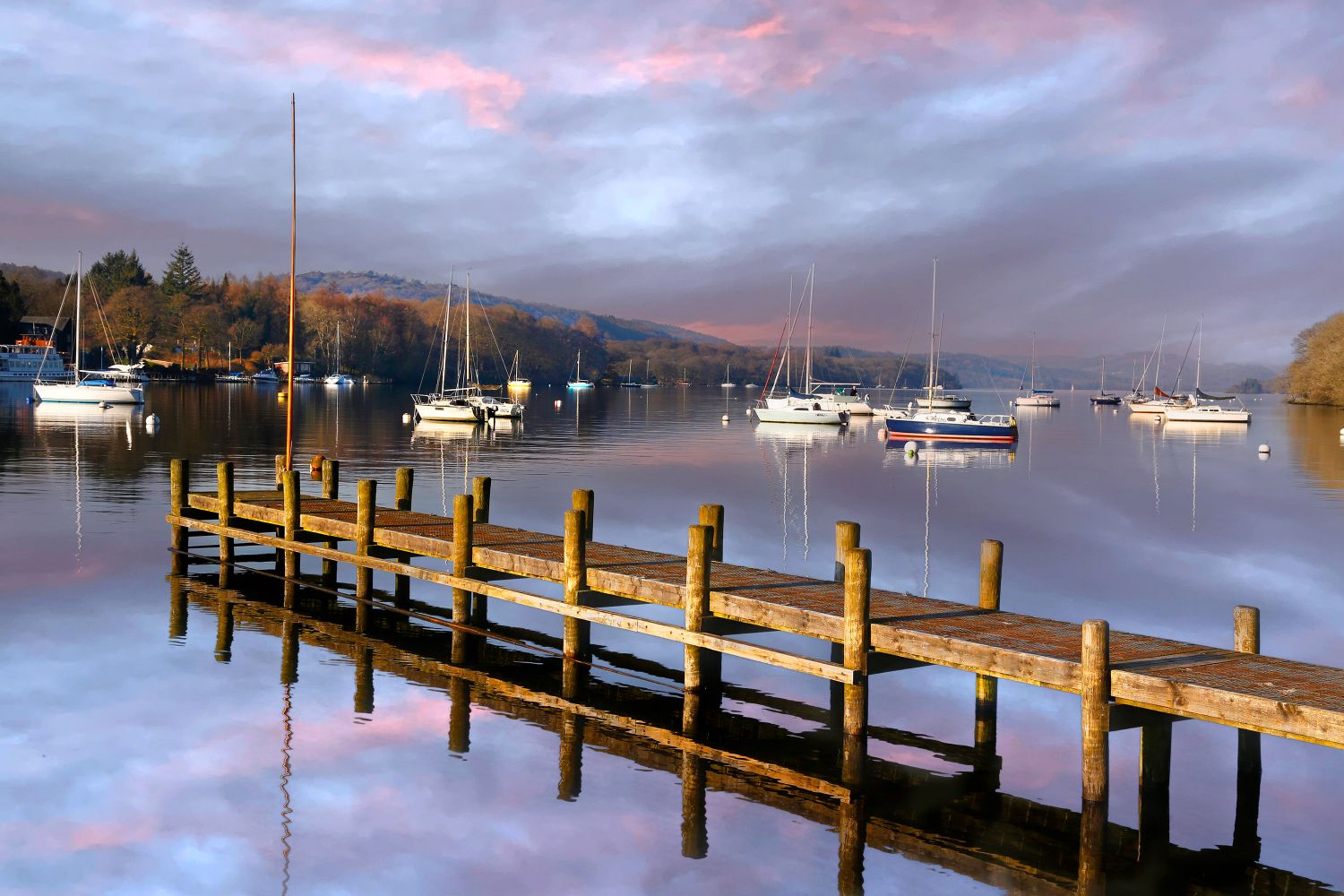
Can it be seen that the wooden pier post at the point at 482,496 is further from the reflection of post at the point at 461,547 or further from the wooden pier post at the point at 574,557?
the wooden pier post at the point at 574,557

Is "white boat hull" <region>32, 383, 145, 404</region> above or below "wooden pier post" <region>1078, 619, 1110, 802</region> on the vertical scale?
above

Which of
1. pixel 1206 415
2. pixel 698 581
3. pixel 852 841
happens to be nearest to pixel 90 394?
pixel 698 581

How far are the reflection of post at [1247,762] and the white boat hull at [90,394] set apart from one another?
359 ft

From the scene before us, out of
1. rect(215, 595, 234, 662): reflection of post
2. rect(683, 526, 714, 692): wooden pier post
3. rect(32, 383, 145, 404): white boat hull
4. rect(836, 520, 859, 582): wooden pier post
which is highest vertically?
rect(32, 383, 145, 404): white boat hull

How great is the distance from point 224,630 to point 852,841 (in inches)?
572

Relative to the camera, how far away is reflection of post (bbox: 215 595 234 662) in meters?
21.4

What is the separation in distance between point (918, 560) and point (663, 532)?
8209 millimetres

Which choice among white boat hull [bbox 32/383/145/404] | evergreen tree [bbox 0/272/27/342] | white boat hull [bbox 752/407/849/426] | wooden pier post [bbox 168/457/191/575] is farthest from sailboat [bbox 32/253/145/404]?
wooden pier post [bbox 168/457/191/575]

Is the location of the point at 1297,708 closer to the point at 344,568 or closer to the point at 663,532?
the point at 344,568

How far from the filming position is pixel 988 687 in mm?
17047

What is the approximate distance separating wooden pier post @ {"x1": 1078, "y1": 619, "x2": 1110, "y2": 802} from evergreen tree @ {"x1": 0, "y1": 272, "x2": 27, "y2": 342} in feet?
617

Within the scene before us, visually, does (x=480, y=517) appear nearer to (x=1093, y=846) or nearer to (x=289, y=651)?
(x=289, y=651)

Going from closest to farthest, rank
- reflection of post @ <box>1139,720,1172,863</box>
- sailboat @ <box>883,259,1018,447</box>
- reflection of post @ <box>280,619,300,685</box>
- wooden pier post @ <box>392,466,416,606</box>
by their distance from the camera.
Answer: reflection of post @ <box>1139,720,1172,863</box> → reflection of post @ <box>280,619,300,685</box> → wooden pier post @ <box>392,466,416,606</box> → sailboat @ <box>883,259,1018,447</box>

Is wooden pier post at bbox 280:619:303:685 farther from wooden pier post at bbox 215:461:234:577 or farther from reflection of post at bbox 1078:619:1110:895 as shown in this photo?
reflection of post at bbox 1078:619:1110:895
